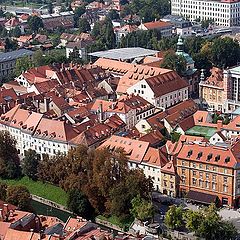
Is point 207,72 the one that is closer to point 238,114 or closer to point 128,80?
point 128,80

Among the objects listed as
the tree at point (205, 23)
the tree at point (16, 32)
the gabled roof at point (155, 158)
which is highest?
the gabled roof at point (155, 158)

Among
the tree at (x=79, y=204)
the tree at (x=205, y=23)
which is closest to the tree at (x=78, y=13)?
the tree at (x=205, y=23)

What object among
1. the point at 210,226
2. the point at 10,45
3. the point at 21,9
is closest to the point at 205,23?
the point at 10,45

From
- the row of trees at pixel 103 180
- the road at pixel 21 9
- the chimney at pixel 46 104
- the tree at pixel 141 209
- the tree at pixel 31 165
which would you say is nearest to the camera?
the tree at pixel 141 209

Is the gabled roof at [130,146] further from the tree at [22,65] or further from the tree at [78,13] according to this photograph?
the tree at [78,13]

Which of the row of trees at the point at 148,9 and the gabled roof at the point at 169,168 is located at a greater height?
the gabled roof at the point at 169,168

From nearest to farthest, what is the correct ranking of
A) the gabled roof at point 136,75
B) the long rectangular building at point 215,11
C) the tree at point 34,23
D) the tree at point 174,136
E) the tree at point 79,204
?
the tree at point 79,204 < the tree at point 174,136 < the gabled roof at point 136,75 < the tree at point 34,23 < the long rectangular building at point 215,11

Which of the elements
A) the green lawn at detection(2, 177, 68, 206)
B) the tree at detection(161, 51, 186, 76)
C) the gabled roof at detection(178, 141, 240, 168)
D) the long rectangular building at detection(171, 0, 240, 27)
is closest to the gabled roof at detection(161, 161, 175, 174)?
the gabled roof at detection(178, 141, 240, 168)
